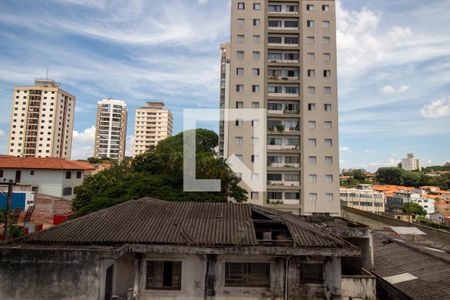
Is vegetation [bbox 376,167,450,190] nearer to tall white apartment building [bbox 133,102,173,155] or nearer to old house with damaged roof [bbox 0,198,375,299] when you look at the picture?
tall white apartment building [bbox 133,102,173,155]

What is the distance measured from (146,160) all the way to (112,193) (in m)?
16.2

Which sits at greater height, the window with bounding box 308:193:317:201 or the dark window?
the window with bounding box 308:193:317:201

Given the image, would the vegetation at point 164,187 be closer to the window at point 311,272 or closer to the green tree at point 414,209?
the window at point 311,272

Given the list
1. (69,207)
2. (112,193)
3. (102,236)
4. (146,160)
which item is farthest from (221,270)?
(146,160)

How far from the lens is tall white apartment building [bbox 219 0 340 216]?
3375 cm

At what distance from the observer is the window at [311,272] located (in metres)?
10.8

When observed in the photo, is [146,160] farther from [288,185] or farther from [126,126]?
[126,126]

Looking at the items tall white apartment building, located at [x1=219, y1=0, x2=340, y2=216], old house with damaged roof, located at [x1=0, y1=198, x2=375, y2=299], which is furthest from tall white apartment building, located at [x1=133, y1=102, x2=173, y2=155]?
old house with damaged roof, located at [x1=0, y1=198, x2=375, y2=299]

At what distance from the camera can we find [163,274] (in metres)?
10.8

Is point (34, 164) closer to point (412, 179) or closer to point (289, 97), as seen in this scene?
point (289, 97)

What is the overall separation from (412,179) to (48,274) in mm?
116673

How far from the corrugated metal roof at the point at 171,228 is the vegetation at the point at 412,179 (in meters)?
109

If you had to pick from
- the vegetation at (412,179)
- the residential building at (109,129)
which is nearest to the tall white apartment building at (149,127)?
the residential building at (109,129)

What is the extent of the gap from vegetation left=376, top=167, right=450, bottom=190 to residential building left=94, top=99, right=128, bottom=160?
331ft
